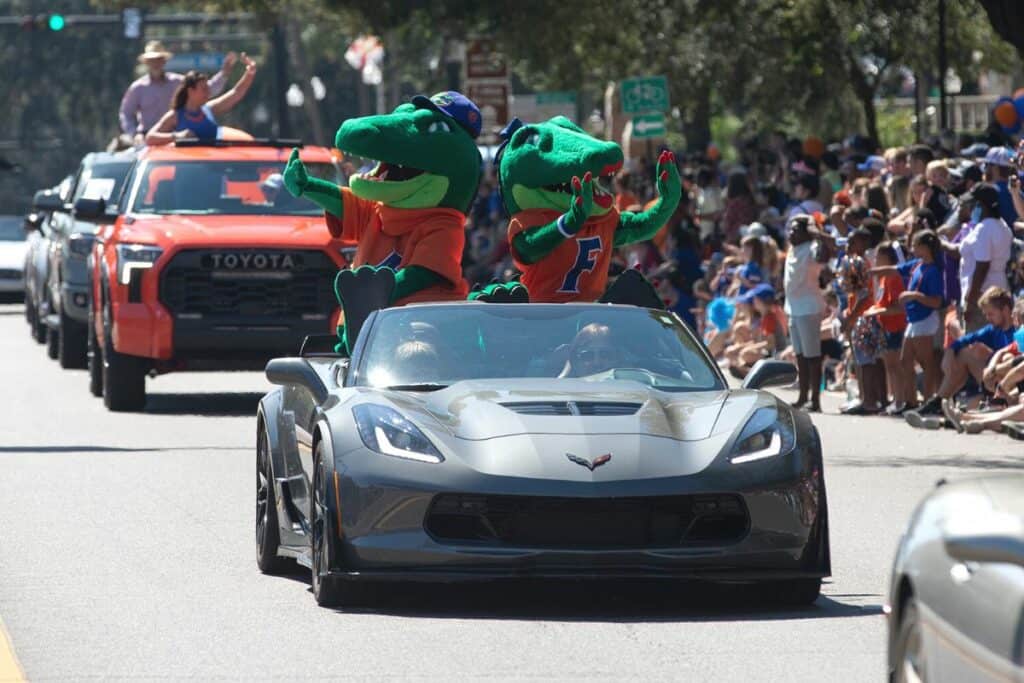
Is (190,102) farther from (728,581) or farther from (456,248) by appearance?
(728,581)

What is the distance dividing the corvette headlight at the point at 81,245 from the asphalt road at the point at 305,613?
31.2ft

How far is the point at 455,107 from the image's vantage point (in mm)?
15039

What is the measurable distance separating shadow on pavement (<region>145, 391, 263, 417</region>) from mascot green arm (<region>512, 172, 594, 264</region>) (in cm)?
533

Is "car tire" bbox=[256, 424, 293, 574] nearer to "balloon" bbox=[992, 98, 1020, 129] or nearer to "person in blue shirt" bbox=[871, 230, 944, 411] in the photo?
"person in blue shirt" bbox=[871, 230, 944, 411]

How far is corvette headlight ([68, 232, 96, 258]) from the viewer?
24094 millimetres

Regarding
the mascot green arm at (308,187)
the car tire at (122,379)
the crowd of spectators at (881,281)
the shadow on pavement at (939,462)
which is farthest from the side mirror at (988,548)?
the car tire at (122,379)

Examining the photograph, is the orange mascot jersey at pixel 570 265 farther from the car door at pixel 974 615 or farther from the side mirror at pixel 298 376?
the car door at pixel 974 615

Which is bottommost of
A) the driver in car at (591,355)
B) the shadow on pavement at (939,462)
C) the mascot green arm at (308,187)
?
the shadow on pavement at (939,462)

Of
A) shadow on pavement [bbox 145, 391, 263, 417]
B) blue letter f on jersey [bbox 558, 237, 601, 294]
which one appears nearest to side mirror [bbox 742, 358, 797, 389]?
blue letter f on jersey [bbox 558, 237, 601, 294]

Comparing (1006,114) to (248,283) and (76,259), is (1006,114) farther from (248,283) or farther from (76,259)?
(248,283)

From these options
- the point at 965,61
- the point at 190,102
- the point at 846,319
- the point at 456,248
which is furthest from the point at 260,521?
the point at 965,61

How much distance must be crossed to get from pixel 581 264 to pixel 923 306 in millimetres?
4858

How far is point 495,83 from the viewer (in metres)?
34.0

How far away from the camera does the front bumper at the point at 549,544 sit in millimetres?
8734
